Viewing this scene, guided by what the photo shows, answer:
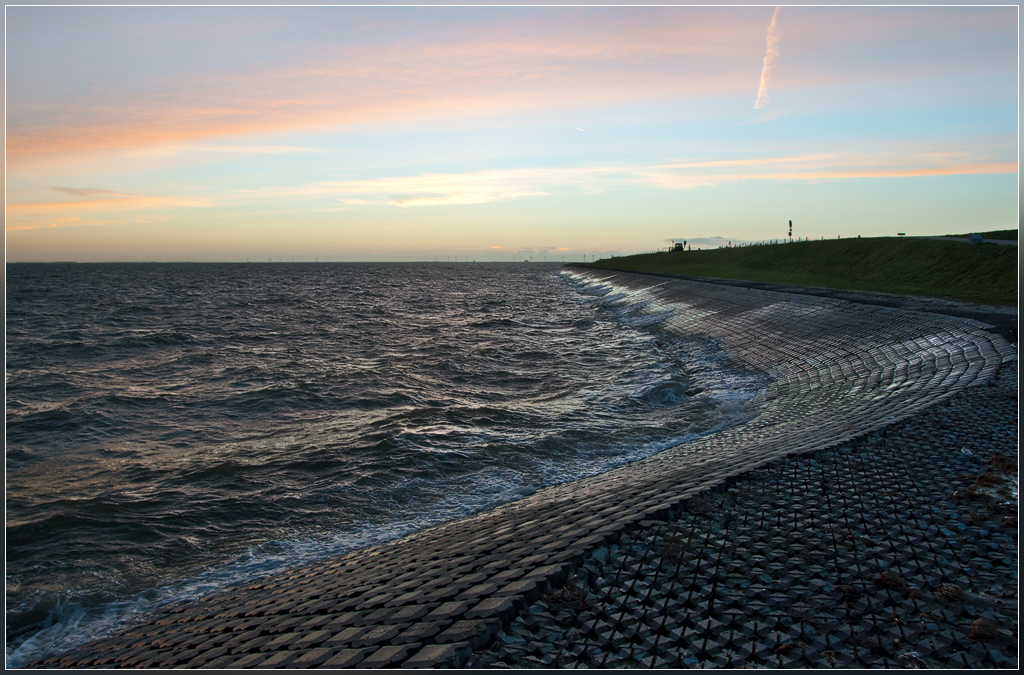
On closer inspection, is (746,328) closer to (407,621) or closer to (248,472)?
(248,472)

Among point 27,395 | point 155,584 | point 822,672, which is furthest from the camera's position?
point 27,395

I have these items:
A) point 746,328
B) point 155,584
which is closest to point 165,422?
point 155,584

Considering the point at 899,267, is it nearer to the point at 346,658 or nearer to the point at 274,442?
the point at 274,442

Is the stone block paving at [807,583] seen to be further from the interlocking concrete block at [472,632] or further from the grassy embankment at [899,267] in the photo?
the grassy embankment at [899,267]

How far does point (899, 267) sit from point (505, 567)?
134 feet

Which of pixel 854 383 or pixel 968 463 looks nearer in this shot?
pixel 968 463

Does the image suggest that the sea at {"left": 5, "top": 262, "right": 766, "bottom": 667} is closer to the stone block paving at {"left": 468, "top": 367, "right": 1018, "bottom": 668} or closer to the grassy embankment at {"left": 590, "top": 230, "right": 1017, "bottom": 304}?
the stone block paving at {"left": 468, "top": 367, "right": 1018, "bottom": 668}

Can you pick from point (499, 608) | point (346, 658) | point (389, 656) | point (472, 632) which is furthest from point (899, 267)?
point (346, 658)

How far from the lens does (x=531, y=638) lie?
14.1 feet

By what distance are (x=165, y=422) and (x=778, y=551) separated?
1627cm

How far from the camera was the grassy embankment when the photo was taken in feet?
88.0

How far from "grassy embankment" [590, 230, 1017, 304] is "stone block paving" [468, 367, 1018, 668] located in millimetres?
20611

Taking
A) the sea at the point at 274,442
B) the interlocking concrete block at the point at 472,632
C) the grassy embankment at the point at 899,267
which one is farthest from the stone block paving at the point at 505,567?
the grassy embankment at the point at 899,267

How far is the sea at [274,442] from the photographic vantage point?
28.0 ft
